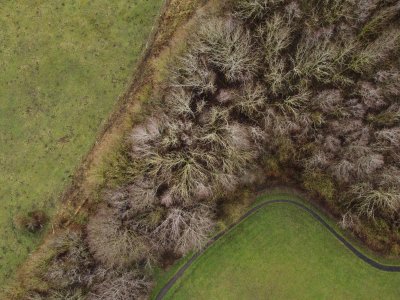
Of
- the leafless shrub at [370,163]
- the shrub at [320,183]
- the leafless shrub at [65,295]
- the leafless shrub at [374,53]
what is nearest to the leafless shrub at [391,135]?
the leafless shrub at [370,163]

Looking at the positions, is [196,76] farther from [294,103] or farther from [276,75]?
[294,103]

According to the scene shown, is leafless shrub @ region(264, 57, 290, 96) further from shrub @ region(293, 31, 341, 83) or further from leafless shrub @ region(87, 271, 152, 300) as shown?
leafless shrub @ region(87, 271, 152, 300)

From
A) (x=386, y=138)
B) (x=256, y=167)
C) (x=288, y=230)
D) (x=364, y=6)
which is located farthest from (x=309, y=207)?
(x=364, y=6)

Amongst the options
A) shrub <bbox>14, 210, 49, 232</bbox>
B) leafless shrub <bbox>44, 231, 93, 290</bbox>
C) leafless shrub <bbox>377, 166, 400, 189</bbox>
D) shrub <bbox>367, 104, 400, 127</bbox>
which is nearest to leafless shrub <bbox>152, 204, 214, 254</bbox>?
leafless shrub <bbox>44, 231, 93, 290</bbox>

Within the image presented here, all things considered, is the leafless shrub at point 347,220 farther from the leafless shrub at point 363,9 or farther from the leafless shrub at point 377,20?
the leafless shrub at point 363,9

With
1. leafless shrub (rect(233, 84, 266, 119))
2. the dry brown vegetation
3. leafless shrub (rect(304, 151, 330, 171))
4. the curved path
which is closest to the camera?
the dry brown vegetation
